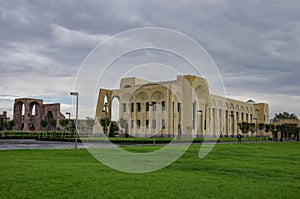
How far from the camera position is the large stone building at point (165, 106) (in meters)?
63.2

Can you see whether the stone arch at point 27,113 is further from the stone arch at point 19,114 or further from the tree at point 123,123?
the tree at point 123,123

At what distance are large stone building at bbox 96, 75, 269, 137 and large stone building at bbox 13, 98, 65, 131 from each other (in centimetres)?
1944

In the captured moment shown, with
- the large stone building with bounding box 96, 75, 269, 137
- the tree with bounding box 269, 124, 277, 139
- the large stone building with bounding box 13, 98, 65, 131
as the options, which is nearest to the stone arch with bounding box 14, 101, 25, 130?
the large stone building with bounding box 13, 98, 65, 131

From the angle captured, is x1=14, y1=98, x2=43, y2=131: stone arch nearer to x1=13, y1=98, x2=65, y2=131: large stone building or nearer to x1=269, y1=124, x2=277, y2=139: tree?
x1=13, y1=98, x2=65, y2=131: large stone building

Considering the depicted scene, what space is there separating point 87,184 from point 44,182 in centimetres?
112

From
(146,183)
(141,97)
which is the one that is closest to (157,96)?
(141,97)

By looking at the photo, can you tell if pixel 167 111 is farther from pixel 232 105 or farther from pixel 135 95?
pixel 232 105

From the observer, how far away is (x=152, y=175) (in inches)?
408

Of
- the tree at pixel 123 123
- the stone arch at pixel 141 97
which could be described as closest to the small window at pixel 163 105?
the stone arch at pixel 141 97

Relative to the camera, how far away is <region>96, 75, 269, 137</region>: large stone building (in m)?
63.2

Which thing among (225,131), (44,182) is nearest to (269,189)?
(44,182)

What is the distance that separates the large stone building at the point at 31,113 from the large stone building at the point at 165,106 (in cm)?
1944

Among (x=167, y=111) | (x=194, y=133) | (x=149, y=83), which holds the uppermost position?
(x=149, y=83)

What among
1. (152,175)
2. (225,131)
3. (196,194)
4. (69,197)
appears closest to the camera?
(69,197)
